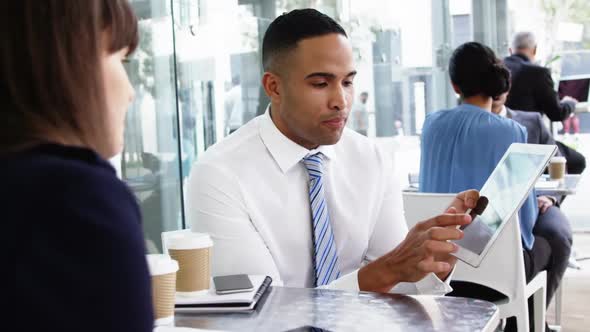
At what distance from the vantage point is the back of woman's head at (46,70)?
2.46 ft

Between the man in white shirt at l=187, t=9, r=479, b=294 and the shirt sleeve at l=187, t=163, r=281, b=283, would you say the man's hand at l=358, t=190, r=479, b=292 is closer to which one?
the man in white shirt at l=187, t=9, r=479, b=294

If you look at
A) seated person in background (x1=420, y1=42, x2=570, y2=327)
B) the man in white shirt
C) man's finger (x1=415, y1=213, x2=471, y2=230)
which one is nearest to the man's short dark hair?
the man in white shirt

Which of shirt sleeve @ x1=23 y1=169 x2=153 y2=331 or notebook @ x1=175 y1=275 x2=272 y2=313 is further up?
shirt sleeve @ x1=23 y1=169 x2=153 y2=331

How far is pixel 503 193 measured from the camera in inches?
71.1

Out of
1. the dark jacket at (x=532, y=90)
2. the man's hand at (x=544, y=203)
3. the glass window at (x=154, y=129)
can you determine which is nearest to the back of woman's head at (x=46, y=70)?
the glass window at (x=154, y=129)

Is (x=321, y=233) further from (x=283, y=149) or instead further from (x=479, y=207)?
(x=479, y=207)

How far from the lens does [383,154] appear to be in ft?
7.35

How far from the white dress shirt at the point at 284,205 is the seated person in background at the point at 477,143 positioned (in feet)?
4.12

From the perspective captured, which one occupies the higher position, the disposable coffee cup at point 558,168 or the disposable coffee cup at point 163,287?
the disposable coffee cup at point 163,287

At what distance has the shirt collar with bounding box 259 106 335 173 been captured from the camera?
6.84ft

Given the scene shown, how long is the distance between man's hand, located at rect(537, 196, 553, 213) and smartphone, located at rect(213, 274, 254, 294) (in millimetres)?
2600

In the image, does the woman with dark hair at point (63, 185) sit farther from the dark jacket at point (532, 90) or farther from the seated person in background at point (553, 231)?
the dark jacket at point (532, 90)

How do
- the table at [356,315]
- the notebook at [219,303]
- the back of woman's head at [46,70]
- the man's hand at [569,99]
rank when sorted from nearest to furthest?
the back of woman's head at [46,70] < the table at [356,315] < the notebook at [219,303] < the man's hand at [569,99]

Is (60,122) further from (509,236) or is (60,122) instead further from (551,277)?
(551,277)
